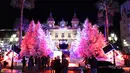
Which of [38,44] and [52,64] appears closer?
[52,64]

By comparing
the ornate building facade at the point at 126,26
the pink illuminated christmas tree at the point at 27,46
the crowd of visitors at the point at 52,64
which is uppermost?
the ornate building facade at the point at 126,26

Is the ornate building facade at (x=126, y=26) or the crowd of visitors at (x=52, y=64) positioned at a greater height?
the ornate building facade at (x=126, y=26)

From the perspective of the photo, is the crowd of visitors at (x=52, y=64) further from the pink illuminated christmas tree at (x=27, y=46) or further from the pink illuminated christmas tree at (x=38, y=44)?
the pink illuminated christmas tree at (x=27, y=46)

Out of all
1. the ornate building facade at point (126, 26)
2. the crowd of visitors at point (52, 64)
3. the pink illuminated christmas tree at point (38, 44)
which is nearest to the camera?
the crowd of visitors at point (52, 64)

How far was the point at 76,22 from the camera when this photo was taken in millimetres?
85562

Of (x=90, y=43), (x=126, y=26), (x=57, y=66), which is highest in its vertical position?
(x=126, y=26)

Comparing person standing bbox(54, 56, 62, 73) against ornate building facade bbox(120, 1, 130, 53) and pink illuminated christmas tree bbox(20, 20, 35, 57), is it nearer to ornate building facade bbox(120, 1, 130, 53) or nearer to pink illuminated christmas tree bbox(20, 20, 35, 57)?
pink illuminated christmas tree bbox(20, 20, 35, 57)

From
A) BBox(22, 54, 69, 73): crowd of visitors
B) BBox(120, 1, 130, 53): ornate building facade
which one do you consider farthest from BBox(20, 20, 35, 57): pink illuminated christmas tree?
BBox(120, 1, 130, 53): ornate building facade

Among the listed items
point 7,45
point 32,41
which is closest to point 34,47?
point 32,41

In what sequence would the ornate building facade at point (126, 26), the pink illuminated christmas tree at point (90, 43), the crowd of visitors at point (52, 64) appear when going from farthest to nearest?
the ornate building facade at point (126, 26) < the pink illuminated christmas tree at point (90, 43) < the crowd of visitors at point (52, 64)

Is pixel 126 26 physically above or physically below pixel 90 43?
above

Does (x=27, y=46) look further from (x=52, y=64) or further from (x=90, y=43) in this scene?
(x=52, y=64)

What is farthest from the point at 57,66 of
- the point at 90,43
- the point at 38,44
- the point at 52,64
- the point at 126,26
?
the point at 126,26

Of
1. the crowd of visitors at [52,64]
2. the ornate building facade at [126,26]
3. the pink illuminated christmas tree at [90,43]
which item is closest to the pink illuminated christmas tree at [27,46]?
the crowd of visitors at [52,64]
